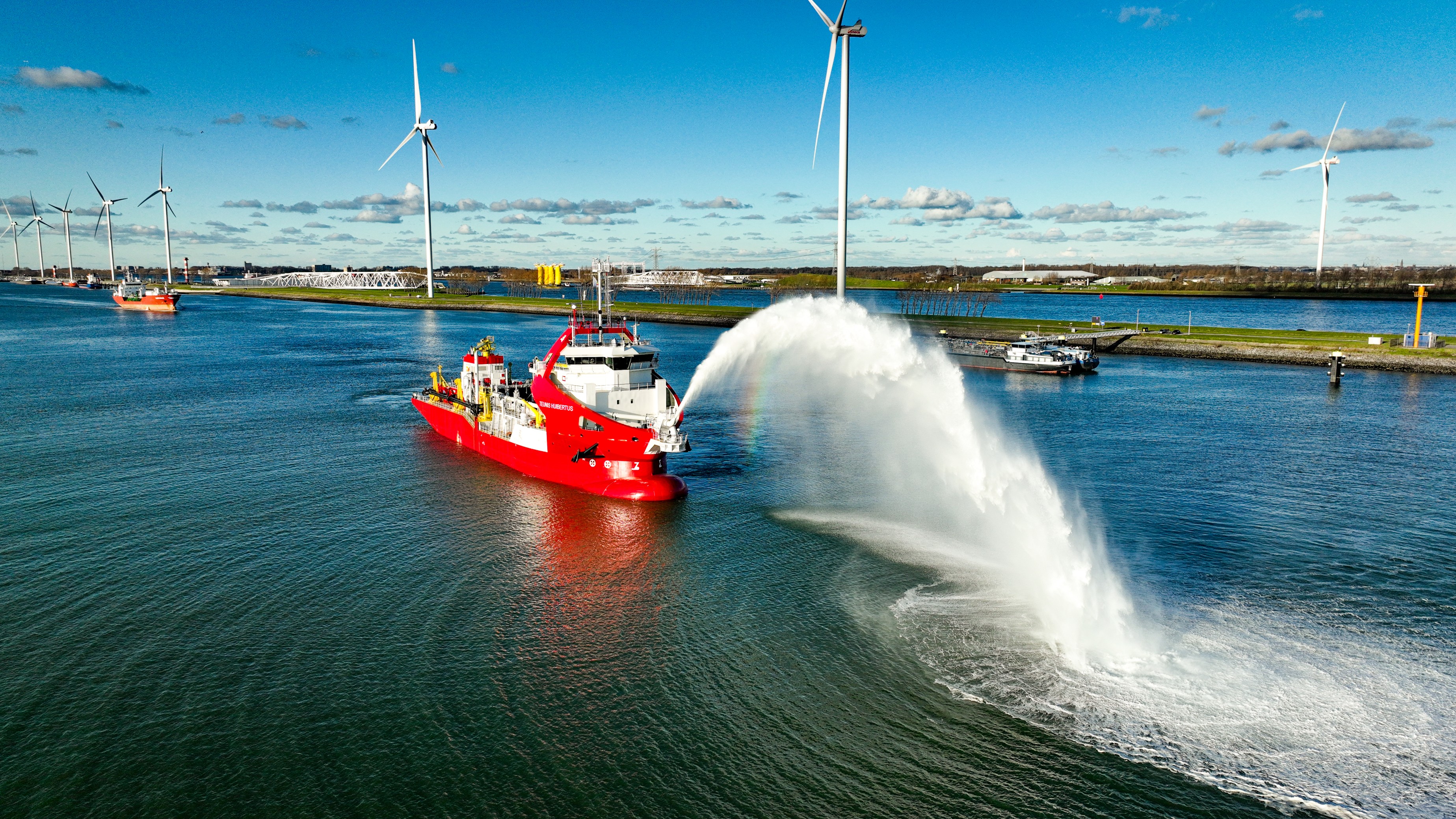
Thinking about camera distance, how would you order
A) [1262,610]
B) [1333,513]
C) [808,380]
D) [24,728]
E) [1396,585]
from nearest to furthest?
[24,728], [1262,610], [1396,585], [1333,513], [808,380]

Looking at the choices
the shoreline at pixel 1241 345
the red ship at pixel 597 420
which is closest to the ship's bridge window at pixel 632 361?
the red ship at pixel 597 420

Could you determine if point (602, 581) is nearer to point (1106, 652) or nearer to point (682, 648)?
point (682, 648)

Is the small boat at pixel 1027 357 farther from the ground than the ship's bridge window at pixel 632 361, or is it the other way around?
the ship's bridge window at pixel 632 361

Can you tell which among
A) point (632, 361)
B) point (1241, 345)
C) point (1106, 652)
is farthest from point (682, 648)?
point (1241, 345)

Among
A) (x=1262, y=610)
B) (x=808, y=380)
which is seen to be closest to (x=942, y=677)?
(x=1262, y=610)

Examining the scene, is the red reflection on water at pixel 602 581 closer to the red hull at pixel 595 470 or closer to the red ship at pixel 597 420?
the red hull at pixel 595 470

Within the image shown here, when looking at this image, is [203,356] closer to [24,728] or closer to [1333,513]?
[24,728]

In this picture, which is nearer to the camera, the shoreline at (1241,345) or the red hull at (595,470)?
the red hull at (595,470)
